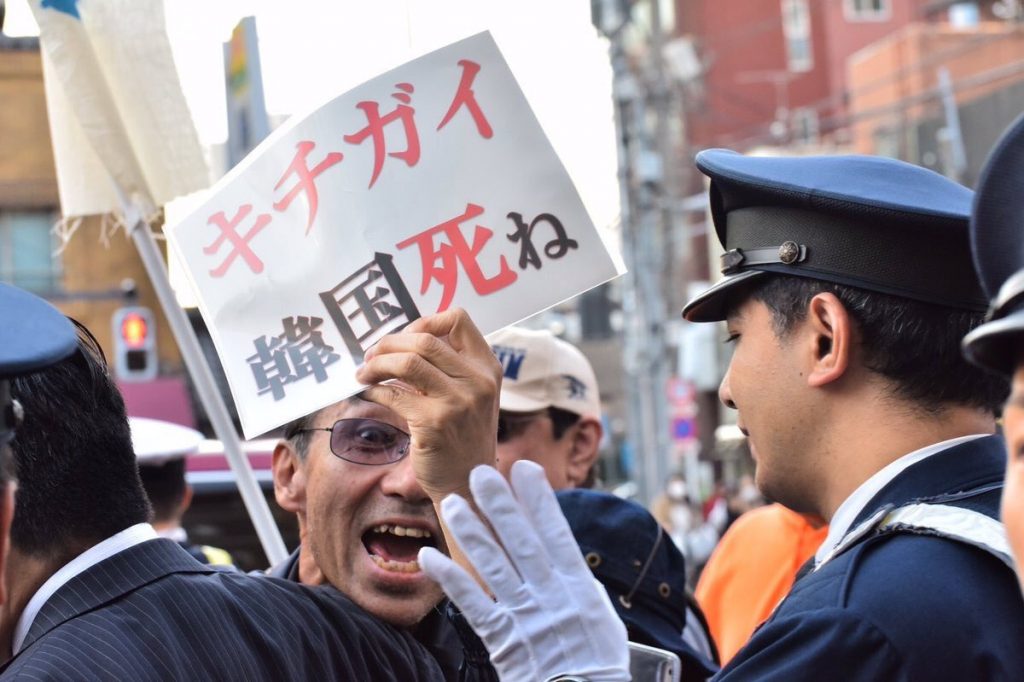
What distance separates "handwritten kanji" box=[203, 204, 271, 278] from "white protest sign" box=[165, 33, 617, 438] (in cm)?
4

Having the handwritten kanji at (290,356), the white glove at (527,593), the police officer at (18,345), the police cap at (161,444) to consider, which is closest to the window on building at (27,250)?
the police cap at (161,444)

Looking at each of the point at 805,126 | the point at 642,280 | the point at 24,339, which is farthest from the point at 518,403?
the point at 805,126

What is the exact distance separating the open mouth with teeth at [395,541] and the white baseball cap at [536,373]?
1217mm

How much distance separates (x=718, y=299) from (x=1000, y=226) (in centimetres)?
95

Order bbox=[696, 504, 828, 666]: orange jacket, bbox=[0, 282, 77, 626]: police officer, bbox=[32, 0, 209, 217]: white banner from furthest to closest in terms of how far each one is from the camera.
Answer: bbox=[696, 504, 828, 666]: orange jacket < bbox=[32, 0, 209, 217]: white banner < bbox=[0, 282, 77, 626]: police officer

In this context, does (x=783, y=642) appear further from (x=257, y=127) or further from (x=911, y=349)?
(x=257, y=127)

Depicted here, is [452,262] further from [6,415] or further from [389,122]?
[6,415]

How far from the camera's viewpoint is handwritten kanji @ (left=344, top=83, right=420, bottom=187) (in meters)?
2.39

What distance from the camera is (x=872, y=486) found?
219 cm

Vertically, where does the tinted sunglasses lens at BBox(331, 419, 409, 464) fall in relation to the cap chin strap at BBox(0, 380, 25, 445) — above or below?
below

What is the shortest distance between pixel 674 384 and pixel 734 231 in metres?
18.5

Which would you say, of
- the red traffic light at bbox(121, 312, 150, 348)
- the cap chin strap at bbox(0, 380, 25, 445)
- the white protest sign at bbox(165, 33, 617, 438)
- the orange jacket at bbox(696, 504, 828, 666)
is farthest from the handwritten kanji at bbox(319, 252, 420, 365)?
the red traffic light at bbox(121, 312, 150, 348)

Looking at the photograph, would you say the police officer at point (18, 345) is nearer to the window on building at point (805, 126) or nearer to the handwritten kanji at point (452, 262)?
the handwritten kanji at point (452, 262)

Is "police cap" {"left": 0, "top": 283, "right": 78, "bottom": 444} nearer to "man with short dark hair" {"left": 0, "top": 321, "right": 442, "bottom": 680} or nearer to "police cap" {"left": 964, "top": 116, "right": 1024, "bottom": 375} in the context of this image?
"man with short dark hair" {"left": 0, "top": 321, "right": 442, "bottom": 680}
